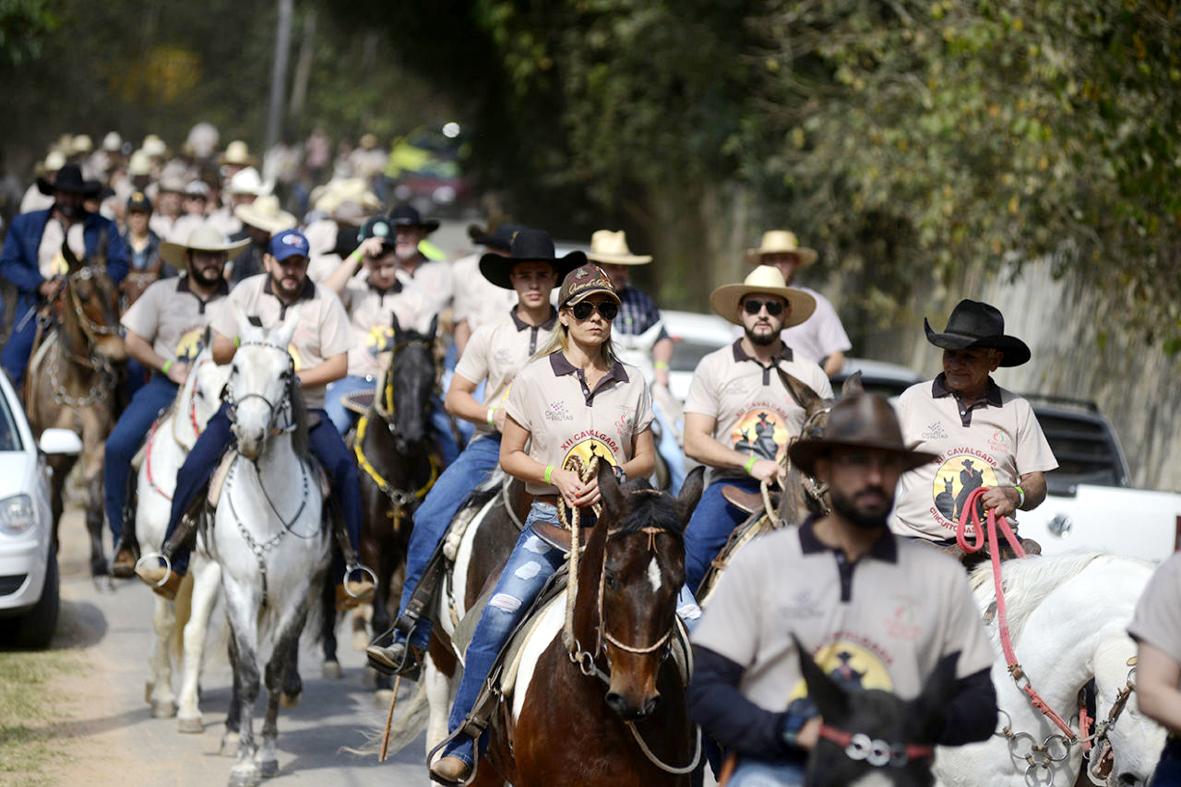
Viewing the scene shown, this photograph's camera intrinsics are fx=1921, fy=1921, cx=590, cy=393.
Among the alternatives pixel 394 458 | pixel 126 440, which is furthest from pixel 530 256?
pixel 126 440

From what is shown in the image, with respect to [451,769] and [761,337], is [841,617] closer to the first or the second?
[451,769]

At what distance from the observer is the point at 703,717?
4812 mm

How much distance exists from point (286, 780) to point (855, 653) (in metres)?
5.69

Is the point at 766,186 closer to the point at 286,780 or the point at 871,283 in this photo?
the point at 871,283

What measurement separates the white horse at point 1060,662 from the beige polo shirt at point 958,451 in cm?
71

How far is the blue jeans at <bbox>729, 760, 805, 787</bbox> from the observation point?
4836 millimetres

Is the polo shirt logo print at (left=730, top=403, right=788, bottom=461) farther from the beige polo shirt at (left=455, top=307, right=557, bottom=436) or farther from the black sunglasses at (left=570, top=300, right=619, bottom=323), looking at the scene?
the black sunglasses at (left=570, top=300, right=619, bottom=323)

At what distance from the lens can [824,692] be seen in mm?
4574

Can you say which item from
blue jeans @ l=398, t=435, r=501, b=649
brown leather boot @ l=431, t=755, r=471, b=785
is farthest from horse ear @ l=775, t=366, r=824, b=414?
brown leather boot @ l=431, t=755, r=471, b=785

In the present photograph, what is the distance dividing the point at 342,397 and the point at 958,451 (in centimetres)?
605

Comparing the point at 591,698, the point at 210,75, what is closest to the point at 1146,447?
the point at 591,698

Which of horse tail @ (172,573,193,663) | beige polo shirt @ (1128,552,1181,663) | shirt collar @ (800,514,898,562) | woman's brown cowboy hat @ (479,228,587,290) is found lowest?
horse tail @ (172,573,193,663)

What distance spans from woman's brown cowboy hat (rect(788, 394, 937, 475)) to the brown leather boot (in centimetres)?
312

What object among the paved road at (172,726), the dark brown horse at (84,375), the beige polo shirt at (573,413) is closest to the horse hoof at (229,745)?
the paved road at (172,726)
